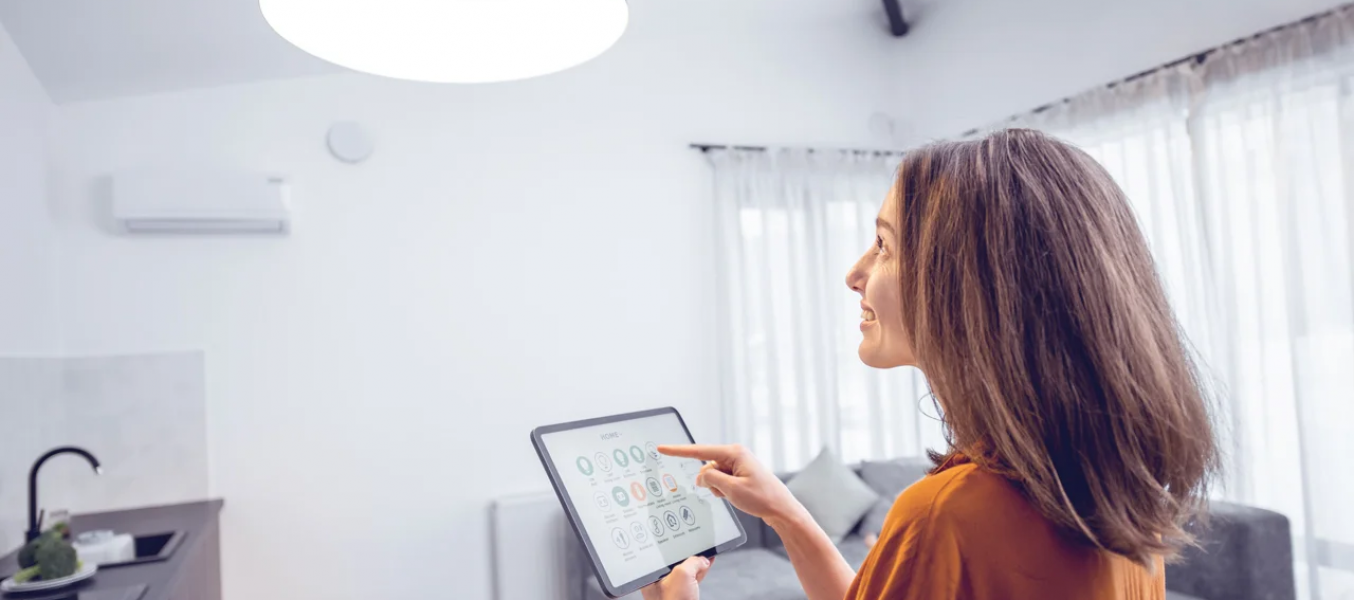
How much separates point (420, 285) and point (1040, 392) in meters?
3.01

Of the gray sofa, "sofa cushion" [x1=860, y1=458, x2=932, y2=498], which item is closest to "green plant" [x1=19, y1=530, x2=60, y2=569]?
the gray sofa

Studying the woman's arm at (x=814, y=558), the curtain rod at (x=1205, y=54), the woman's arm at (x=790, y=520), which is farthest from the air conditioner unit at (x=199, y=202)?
the curtain rod at (x=1205, y=54)

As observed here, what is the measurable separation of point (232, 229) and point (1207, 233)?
346 centimetres

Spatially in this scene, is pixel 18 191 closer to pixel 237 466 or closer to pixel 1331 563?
pixel 237 466

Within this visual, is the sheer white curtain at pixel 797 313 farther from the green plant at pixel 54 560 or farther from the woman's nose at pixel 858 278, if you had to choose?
the woman's nose at pixel 858 278

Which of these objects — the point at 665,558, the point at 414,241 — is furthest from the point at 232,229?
the point at 665,558

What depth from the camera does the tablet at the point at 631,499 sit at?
1.20 meters

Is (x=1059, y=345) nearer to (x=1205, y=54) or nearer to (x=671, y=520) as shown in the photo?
(x=671, y=520)

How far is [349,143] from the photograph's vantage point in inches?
132

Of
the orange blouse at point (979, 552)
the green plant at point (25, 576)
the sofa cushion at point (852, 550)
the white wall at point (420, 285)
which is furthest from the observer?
the sofa cushion at point (852, 550)

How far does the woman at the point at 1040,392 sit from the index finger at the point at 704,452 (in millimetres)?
382

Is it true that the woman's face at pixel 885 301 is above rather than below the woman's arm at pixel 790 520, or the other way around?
above

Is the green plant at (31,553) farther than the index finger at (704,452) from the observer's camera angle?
Yes

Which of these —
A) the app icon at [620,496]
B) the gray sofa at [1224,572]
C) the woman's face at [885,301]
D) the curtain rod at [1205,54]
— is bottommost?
the gray sofa at [1224,572]
